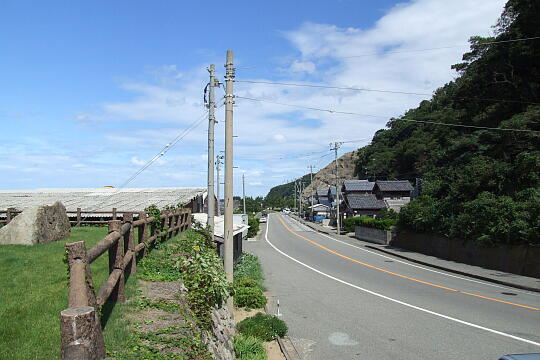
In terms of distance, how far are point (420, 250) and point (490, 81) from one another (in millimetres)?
14335

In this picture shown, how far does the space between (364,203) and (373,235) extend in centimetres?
2478

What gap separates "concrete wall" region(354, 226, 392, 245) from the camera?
38.8 metres

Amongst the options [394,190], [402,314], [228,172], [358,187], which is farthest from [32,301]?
[358,187]

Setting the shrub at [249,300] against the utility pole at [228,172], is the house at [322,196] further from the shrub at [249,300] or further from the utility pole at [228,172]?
the utility pole at [228,172]

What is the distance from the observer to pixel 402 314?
12750 millimetres

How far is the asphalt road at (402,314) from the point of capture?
9445mm

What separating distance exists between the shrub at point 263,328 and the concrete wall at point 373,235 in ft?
97.2

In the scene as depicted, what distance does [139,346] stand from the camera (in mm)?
4566

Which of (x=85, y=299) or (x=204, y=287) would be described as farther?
(x=204, y=287)

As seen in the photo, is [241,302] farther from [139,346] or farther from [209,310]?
[139,346]

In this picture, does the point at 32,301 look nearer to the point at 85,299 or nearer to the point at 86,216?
the point at 85,299

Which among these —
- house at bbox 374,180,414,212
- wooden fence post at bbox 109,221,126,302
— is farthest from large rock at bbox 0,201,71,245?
house at bbox 374,180,414,212

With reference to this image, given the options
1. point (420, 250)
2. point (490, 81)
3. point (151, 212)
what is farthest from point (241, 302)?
point (490, 81)

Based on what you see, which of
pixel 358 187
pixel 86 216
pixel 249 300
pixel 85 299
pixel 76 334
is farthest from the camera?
pixel 358 187
